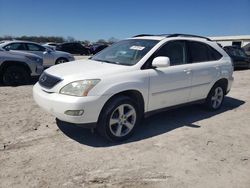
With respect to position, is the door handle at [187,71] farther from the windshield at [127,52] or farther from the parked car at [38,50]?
the parked car at [38,50]

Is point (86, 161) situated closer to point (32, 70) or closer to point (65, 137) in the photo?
point (65, 137)

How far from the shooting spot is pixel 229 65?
6.54 m

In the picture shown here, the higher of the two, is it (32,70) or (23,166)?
(32,70)

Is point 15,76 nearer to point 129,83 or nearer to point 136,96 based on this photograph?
point 136,96

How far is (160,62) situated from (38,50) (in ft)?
27.2

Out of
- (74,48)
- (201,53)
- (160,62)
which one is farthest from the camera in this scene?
(74,48)

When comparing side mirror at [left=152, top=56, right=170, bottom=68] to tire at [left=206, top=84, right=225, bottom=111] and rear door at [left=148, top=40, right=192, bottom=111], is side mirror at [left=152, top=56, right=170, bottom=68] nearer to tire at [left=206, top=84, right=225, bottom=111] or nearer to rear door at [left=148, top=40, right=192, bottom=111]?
rear door at [left=148, top=40, right=192, bottom=111]

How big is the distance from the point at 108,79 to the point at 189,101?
87.1 inches

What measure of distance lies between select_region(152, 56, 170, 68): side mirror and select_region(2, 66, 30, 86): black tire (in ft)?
18.2

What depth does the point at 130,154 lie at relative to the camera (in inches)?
158

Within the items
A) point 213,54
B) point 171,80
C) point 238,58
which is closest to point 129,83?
point 171,80

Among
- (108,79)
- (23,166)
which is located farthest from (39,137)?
(108,79)

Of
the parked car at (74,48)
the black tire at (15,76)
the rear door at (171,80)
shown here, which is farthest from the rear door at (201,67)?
the parked car at (74,48)

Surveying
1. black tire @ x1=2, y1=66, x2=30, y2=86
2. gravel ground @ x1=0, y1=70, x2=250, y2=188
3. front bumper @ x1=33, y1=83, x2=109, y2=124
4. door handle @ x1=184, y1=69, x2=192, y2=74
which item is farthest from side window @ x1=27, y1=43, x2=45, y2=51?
door handle @ x1=184, y1=69, x2=192, y2=74
